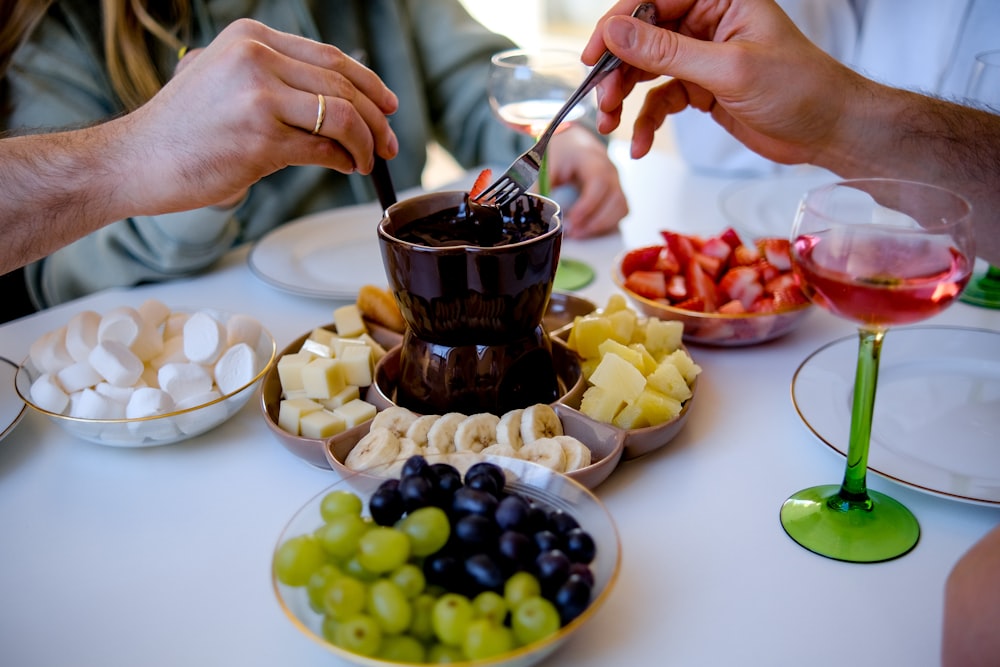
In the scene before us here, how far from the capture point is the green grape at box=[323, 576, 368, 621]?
551 mm

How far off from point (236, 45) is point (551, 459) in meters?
0.58

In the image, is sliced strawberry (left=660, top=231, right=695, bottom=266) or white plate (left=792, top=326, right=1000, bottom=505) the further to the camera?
sliced strawberry (left=660, top=231, right=695, bottom=266)

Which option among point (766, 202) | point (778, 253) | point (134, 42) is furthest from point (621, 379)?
point (134, 42)

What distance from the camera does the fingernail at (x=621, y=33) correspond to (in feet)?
3.06

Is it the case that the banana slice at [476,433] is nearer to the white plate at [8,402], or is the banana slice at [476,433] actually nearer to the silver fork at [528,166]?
the silver fork at [528,166]

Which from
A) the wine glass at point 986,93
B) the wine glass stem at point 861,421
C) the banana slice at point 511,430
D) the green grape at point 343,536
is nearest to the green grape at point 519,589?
the green grape at point 343,536

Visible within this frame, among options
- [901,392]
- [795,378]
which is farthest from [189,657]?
[901,392]

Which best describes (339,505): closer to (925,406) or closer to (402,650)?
(402,650)

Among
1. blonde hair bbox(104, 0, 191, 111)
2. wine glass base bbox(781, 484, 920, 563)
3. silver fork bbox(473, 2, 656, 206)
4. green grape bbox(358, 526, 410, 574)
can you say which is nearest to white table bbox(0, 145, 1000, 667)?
wine glass base bbox(781, 484, 920, 563)

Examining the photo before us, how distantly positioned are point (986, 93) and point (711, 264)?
0.44 metres

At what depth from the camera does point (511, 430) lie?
0.81 m

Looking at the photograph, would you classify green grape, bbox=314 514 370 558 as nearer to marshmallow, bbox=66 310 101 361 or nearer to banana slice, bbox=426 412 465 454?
banana slice, bbox=426 412 465 454

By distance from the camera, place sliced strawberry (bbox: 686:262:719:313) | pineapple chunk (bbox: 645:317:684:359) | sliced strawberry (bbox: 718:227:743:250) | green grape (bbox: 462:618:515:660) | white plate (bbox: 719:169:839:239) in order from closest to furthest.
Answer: green grape (bbox: 462:618:515:660) < pineapple chunk (bbox: 645:317:684:359) < sliced strawberry (bbox: 686:262:719:313) < sliced strawberry (bbox: 718:227:743:250) < white plate (bbox: 719:169:839:239)

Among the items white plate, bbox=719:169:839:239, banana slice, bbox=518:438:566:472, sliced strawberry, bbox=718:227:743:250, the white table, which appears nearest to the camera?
the white table
